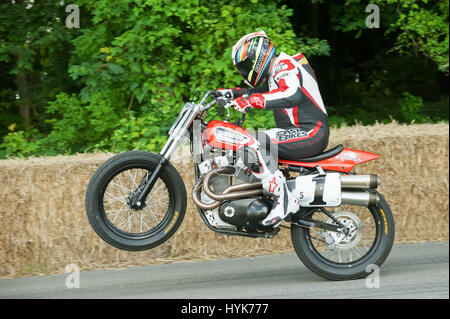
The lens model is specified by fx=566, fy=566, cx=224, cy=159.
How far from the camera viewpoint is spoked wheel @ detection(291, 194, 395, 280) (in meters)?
4.67

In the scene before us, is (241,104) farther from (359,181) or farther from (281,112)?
(359,181)

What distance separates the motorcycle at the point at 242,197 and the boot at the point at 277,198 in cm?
6

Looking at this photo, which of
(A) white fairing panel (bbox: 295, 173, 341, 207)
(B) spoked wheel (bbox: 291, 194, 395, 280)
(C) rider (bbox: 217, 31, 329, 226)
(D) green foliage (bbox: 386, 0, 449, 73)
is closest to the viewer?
(C) rider (bbox: 217, 31, 329, 226)

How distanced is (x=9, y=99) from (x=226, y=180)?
256 inches

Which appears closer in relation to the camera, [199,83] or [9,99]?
[199,83]

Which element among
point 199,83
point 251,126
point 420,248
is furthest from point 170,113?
point 420,248

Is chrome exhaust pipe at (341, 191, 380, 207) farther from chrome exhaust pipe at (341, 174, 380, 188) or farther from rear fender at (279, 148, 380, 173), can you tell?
rear fender at (279, 148, 380, 173)

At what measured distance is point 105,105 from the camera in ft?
26.0

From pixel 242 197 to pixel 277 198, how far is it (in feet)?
0.92

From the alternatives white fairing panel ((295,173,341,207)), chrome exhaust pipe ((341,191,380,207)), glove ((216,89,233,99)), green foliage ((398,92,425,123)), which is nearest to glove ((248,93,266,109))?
glove ((216,89,233,99))

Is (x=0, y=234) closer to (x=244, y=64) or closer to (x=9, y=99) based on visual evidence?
(x=244, y=64)

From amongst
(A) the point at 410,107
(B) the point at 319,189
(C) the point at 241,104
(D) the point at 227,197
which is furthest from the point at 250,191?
(A) the point at 410,107

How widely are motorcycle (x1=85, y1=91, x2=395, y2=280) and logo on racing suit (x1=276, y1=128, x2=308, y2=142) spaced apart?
18 cm

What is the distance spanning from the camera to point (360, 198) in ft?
15.1
